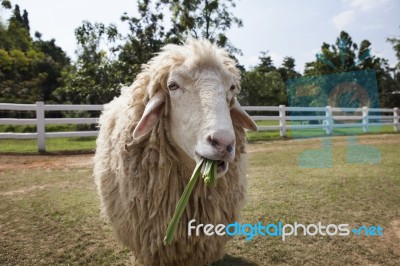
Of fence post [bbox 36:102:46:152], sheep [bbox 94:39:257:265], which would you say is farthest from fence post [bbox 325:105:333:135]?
sheep [bbox 94:39:257:265]

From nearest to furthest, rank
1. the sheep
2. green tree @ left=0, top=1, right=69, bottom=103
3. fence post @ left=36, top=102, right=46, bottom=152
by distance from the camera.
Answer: the sheep
fence post @ left=36, top=102, right=46, bottom=152
green tree @ left=0, top=1, right=69, bottom=103

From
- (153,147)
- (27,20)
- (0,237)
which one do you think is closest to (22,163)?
(0,237)

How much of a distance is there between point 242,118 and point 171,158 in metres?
0.65

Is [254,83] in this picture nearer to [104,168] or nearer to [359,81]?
[359,81]

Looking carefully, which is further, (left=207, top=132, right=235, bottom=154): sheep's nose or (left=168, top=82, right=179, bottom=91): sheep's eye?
(left=168, top=82, right=179, bottom=91): sheep's eye

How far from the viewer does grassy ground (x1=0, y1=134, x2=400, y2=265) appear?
2.90m

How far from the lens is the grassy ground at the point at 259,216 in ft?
9.52

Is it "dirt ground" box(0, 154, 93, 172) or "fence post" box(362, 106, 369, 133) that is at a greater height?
"fence post" box(362, 106, 369, 133)

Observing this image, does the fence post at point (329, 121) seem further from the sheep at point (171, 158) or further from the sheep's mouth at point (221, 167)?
the sheep's mouth at point (221, 167)

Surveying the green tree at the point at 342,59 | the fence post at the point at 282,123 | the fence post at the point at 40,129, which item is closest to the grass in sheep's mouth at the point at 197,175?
the fence post at the point at 40,129

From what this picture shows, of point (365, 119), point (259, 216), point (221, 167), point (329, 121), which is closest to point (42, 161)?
point (259, 216)

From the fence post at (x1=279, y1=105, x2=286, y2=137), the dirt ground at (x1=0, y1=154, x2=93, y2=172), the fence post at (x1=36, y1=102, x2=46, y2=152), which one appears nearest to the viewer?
the dirt ground at (x1=0, y1=154, x2=93, y2=172)

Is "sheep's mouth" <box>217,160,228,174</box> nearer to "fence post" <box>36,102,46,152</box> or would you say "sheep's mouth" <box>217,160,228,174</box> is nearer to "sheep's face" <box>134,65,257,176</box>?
"sheep's face" <box>134,65,257,176</box>

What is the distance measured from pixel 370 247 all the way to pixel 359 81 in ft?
77.7
